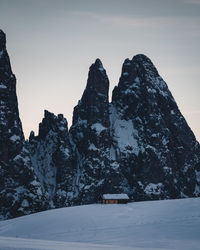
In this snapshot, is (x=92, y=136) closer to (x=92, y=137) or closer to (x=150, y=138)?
→ (x=92, y=137)

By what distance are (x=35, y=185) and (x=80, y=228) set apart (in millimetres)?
77226

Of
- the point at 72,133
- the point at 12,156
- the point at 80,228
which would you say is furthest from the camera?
the point at 72,133

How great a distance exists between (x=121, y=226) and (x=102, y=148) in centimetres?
9780

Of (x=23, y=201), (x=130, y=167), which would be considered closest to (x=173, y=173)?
(x=130, y=167)

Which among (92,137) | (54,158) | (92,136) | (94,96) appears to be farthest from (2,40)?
(92,137)

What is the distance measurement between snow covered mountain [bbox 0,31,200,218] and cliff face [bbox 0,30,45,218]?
1.20ft

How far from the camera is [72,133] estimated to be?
160750 mm

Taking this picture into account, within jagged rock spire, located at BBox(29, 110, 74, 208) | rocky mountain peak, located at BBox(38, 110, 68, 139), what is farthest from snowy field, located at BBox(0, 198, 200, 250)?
rocky mountain peak, located at BBox(38, 110, 68, 139)

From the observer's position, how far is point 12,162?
12644cm

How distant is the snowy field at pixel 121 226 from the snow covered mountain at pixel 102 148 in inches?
2390

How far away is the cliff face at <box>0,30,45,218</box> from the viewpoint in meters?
117

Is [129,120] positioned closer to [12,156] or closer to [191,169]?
[191,169]

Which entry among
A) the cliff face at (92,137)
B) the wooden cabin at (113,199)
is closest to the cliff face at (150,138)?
the cliff face at (92,137)

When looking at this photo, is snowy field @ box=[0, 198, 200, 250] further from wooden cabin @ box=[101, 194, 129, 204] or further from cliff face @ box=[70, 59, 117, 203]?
cliff face @ box=[70, 59, 117, 203]
